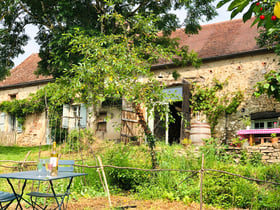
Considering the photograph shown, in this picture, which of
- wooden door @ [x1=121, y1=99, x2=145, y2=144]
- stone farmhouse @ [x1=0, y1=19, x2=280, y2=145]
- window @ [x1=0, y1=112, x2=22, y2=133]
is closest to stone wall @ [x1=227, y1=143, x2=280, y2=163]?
stone farmhouse @ [x1=0, y1=19, x2=280, y2=145]

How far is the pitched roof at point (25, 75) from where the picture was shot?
16.5 m

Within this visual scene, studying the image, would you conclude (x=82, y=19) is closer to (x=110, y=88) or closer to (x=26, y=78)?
(x=110, y=88)

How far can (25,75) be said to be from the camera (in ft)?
57.7

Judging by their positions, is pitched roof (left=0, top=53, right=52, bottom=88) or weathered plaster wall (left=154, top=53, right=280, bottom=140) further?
pitched roof (left=0, top=53, right=52, bottom=88)

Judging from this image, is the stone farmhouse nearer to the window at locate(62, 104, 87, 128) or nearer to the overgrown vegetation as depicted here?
the window at locate(62, 104, 87, 128)

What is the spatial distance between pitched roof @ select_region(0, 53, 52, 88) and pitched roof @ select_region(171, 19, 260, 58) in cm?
741

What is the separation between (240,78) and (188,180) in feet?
20.6

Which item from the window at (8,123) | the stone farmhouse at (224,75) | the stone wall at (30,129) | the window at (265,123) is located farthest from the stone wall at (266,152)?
the window at (8,123)

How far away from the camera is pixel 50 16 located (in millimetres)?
11547

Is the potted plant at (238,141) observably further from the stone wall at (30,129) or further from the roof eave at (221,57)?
the stone wall at (30,129)

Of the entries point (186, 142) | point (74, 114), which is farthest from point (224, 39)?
point (74, 114)

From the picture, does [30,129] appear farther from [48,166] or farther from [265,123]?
[48,166]

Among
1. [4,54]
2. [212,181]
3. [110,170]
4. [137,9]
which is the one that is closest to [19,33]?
[4,54]

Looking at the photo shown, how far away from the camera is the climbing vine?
11.3 metres
